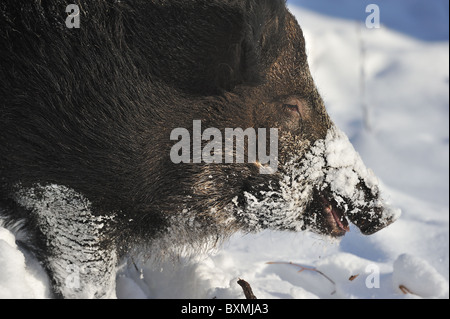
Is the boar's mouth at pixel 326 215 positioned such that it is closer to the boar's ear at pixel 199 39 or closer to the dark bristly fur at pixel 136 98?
the dark bristly fur at pixel 136 98

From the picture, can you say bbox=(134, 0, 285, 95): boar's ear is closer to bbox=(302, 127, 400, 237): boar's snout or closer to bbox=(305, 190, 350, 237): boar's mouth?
bbox=(302, 127, 400, 237): boar's snout

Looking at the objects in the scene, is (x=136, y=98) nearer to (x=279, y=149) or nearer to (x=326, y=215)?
(x=279, y=149)

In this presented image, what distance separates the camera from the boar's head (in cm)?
191

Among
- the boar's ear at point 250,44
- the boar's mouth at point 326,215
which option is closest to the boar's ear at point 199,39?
the boar's ear at point 250,44

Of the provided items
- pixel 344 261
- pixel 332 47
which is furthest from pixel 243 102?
pixel 332 47

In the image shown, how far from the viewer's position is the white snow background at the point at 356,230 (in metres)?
2.68

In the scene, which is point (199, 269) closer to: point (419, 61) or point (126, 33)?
point (126, 33)

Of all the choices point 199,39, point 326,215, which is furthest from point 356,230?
point 199,39

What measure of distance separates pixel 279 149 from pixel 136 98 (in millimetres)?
570

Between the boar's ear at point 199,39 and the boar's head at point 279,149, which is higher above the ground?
the boar's ear at point 199,39

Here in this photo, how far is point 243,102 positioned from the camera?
1.96 m

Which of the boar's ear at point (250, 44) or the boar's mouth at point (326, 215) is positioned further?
the boar's mouth at point (326, 215)

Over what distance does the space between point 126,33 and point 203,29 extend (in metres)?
0.27

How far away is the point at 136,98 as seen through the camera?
73.8 inches
